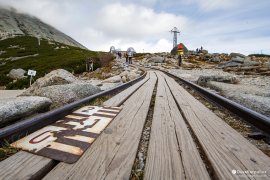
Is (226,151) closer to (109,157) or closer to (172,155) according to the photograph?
(172,155)

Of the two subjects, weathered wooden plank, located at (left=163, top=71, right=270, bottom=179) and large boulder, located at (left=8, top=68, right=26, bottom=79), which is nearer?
weathered wooden plank, located at (left=163, top=71, right=270, bottom=179)

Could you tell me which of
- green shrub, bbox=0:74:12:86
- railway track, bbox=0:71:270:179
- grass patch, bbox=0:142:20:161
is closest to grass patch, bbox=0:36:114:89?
green shrub, bbox=0:74:12:86

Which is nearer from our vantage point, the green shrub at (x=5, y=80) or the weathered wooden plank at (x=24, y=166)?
the weathered wooden plank at (x=24, y=166)

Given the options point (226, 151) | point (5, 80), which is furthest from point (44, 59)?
point (226, 151)

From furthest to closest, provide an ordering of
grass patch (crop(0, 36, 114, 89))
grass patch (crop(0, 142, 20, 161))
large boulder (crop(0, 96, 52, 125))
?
grass patch (crop(0, 36, 114, 89))
large boulder (crop(0, 96, 52, 125))
grass patch (crop(0, 142, 20, 161))

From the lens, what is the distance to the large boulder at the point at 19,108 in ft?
8.95

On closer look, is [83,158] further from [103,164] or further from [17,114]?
[17,114]

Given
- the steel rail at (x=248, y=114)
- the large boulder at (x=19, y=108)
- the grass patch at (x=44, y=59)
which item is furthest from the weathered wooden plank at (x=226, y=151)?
the grass patch at (x=44, y=59)

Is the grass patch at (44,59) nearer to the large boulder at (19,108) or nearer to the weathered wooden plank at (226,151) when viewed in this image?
the large boulder at (19,108)

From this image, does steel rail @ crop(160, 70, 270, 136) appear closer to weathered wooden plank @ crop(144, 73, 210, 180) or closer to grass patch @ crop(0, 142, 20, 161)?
weathered wooden plank @ crop(144, 73, 210, 180)

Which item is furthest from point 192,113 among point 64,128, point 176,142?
point 64,128

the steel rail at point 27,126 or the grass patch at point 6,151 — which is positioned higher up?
the steel rail at point 27,126

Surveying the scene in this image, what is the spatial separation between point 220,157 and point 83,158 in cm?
108

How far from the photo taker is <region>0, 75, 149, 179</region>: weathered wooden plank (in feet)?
4.56
